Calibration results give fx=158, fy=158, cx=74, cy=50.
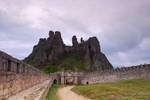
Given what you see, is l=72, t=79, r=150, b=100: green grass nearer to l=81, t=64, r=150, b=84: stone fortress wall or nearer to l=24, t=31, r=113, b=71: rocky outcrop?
l=81, t=64, r=150, b=84: stone fortress wall

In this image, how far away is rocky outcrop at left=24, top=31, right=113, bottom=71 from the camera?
12094 cm

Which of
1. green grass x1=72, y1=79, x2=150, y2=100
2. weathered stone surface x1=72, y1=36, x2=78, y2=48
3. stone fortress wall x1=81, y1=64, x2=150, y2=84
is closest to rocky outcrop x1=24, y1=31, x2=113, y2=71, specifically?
weathered stone surface x1=72, y1=36, x2=78, y2=48

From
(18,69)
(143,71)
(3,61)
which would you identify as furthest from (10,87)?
(143,71)

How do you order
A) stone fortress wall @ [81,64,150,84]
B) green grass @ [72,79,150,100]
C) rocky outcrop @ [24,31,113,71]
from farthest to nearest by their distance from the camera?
rocky outcrop @ [24,31,113,71] < stone fortress wall @ [81,64,150,84] < green grass @ [72,79,150,100]

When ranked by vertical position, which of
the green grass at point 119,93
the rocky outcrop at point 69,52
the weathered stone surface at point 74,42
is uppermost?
the weathered stone surface at point 74,42

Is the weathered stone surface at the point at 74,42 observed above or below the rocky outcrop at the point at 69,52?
above

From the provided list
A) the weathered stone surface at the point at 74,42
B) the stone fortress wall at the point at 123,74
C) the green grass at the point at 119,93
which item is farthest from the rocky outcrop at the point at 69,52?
the green grass at the point at 119,93

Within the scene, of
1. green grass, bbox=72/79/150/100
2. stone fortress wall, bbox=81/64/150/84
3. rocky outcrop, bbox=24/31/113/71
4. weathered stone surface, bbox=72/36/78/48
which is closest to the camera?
green grass, bbox=72/79/150/100

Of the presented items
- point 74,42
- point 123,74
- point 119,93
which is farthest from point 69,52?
point 119,93

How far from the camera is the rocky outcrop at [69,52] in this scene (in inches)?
4761

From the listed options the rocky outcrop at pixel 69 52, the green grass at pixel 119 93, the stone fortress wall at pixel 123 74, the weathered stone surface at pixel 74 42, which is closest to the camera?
the green grass at pixel 119 93

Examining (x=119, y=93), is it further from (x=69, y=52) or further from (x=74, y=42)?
(x=74, y=42)

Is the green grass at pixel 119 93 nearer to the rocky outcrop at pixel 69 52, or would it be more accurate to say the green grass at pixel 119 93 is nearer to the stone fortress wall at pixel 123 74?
the stone fortress wall at pixel 123 74

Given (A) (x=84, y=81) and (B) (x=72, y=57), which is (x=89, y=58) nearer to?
(B) (x=72, y=57)
